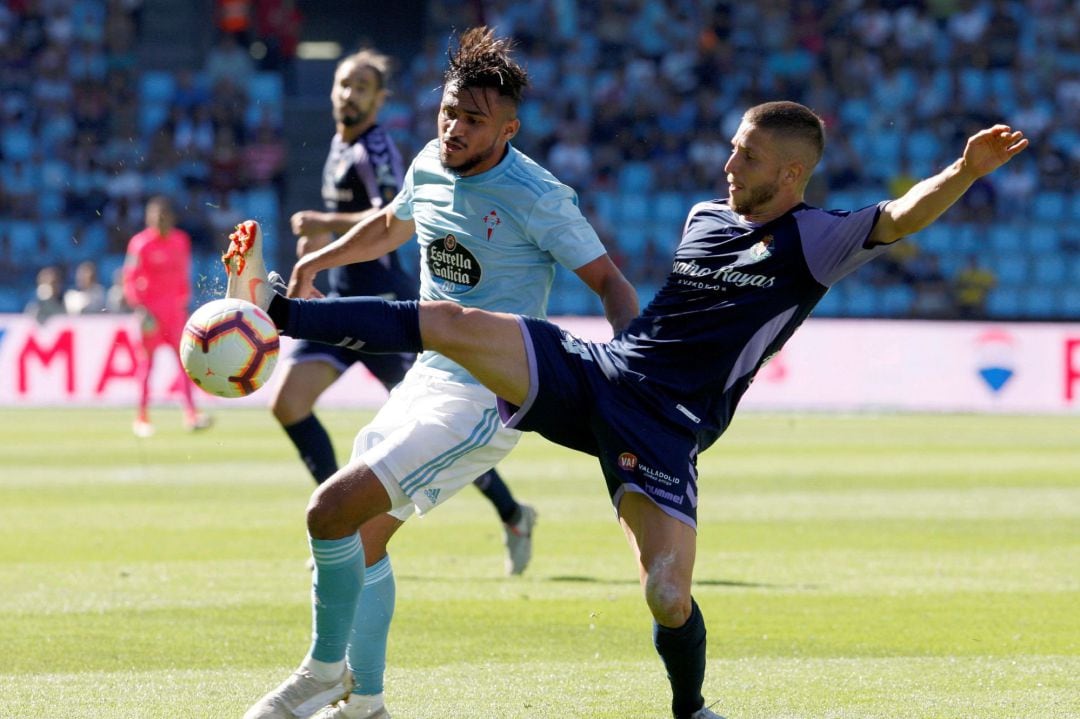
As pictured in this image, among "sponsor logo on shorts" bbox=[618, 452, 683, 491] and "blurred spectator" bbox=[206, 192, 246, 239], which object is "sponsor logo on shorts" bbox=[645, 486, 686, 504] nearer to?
"sponsor logo on shorts" bbox=[618, 452, 683, 491]

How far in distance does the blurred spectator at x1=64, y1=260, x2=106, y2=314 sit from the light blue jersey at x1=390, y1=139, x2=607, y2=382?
638 inches

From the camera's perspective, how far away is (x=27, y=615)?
7371 mm

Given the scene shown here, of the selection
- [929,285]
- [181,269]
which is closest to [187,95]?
[181,269]

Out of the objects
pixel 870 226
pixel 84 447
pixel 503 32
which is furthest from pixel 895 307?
pixel 870 226

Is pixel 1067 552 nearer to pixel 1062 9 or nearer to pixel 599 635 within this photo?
pixel 599 635

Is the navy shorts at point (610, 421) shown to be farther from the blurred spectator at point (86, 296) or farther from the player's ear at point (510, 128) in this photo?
the blurred spectator at point (86, 296)

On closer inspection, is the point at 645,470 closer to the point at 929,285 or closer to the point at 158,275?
the point at 158,275

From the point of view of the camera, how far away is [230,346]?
15.3 feet

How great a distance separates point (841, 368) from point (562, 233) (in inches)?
567

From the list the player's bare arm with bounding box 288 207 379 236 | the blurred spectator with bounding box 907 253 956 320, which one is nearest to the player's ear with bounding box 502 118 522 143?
the player's bare arm with bounding box 288 207 379 236

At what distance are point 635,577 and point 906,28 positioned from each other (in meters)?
21.6

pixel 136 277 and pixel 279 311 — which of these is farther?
pixel 136 277

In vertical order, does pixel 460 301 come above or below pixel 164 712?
above

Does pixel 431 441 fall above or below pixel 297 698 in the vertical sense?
above
